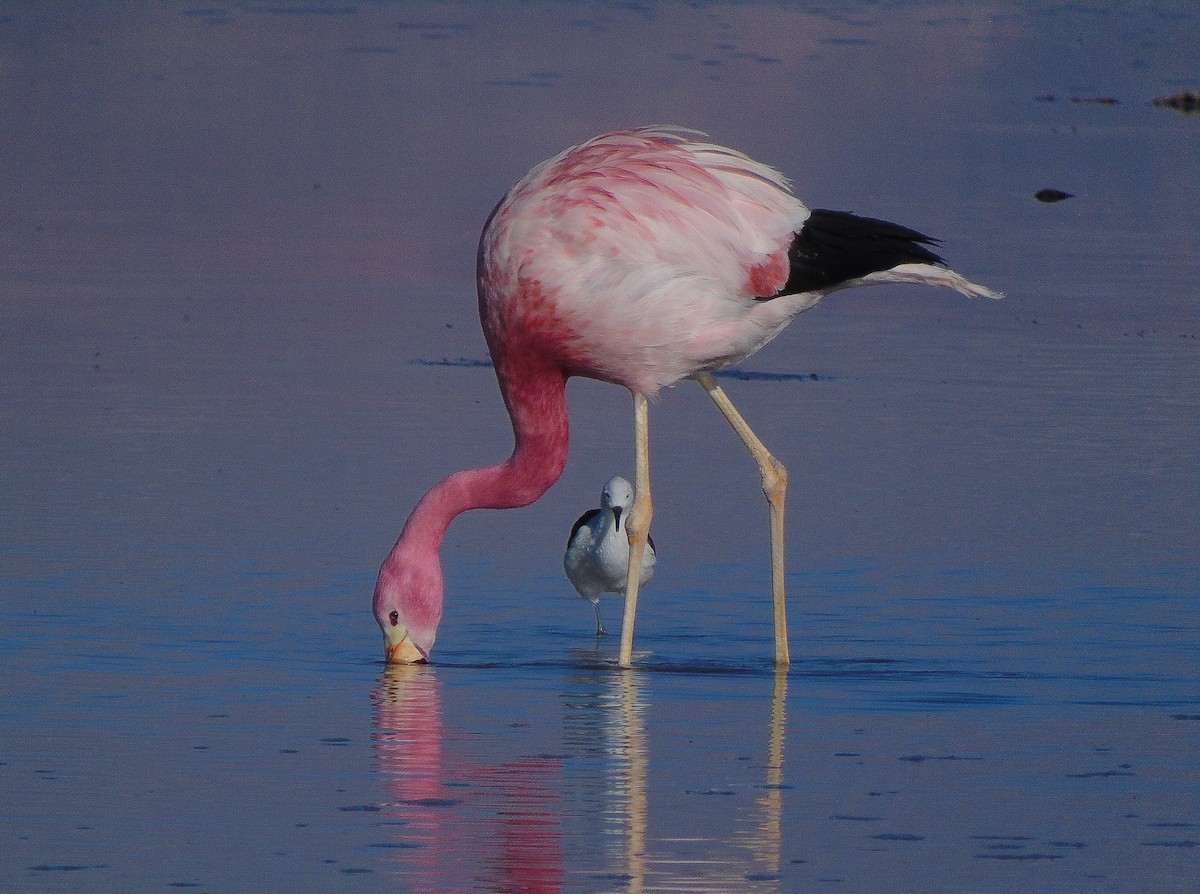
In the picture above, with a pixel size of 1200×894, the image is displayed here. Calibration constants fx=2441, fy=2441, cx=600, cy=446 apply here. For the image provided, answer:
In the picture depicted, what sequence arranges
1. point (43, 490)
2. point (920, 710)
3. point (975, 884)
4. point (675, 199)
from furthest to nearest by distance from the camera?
→ point (43, 490), point (675, 199), point (920, 710), point (975, 884)

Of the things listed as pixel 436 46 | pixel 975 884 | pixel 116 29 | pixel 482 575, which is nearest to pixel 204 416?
pixel 482 575

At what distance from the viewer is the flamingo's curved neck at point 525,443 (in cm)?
813

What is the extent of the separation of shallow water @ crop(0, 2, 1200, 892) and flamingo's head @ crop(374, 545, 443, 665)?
0.32 ft

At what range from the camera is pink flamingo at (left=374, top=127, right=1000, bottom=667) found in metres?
8.00

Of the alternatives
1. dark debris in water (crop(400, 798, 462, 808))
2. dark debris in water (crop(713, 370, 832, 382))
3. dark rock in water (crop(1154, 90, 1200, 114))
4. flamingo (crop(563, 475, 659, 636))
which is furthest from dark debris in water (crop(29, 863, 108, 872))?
dark rock in water (crop(1154, 90, 1200, 114))

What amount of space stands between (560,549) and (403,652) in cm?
168

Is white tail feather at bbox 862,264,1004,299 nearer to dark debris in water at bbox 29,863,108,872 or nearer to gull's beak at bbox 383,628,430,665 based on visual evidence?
gull's beak at bbox 383,628,430,665

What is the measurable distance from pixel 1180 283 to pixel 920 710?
7.73 meters

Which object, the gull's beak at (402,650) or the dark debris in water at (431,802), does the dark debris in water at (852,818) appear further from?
the gull's beak at (402,650)

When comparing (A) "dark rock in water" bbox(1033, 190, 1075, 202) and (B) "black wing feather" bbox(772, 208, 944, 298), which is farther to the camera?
(A) "dark rock in water" bbox(1033, 190, 1075, 202)

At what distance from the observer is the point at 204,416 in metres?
10.7

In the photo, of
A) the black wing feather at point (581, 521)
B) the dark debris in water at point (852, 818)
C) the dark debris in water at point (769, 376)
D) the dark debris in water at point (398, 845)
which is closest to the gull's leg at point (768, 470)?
the black wing feather at point (581, 521)

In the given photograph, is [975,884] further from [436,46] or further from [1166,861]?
[436,46]

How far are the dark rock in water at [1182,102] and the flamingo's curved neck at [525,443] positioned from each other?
15535mm
